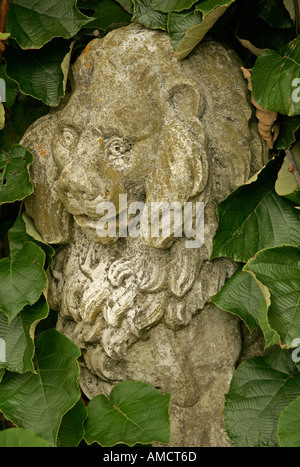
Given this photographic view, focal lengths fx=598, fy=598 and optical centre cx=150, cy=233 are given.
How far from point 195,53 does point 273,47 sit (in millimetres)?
232

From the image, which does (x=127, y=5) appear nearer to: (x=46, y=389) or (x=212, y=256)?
(x=212, y=256)

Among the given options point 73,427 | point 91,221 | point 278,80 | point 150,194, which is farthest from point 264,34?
point 73,427

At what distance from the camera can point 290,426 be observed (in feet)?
3.79

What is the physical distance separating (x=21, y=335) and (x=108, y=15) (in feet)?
2.56

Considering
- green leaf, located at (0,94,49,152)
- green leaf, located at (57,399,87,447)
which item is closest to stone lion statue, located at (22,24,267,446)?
green leaf, located at (57,399,87,447)

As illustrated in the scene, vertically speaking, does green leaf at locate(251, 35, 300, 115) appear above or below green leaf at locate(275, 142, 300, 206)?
above

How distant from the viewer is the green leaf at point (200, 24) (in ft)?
3.92

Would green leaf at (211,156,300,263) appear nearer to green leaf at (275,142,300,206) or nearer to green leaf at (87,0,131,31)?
green leaf at (275,142,300,206)

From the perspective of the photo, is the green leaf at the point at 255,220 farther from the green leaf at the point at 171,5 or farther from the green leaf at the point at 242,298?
the green leaf at the point at 171,5

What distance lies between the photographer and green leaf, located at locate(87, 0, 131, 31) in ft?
4.68

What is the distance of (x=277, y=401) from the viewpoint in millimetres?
1255

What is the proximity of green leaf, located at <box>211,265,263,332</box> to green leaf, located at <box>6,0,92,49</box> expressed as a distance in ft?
2.13

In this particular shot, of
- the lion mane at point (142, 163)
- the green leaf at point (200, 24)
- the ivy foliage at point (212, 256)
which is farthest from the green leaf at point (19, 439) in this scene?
the green leaf at point (200, 24)

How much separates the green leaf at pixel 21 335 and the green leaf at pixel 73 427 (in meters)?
0.14
